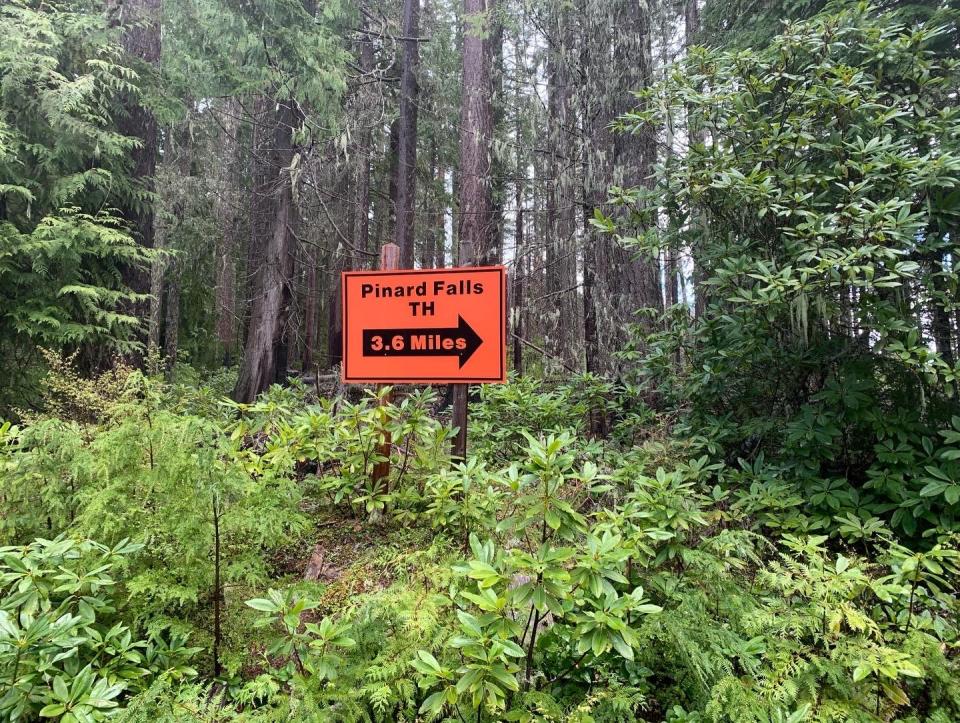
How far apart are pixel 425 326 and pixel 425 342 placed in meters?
0.11

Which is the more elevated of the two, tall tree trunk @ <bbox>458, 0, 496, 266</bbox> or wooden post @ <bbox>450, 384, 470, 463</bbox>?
tall tree trunk @ <bbox>458, 0, 496, 266</bbox>

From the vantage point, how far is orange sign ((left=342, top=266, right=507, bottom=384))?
126 inches

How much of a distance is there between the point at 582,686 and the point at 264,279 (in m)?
9.27

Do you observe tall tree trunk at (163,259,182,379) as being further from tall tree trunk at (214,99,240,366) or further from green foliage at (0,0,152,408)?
green foliage at (0,0,152,408)

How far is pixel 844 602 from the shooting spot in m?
1.94

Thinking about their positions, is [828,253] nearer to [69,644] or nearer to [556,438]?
[556,438]

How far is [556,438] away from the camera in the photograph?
295 cm

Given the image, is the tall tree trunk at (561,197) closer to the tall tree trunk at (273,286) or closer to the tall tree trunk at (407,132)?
the tall tree trunk at (407,132)

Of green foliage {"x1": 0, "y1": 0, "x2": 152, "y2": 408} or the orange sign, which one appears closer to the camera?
the orange sign

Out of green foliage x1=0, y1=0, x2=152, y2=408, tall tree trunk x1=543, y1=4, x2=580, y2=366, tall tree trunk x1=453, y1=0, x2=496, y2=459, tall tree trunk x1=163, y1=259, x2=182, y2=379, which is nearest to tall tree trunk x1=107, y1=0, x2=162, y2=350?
green foliage x1=0, y1=0, x2=152, y2=408

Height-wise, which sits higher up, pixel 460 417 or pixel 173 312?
pixel 173 312

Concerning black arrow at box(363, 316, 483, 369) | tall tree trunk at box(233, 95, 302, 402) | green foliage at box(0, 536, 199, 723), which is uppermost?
tall tree trunk at box(233, 95, 302, 402)

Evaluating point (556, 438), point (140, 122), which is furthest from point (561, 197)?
point (556, 438)

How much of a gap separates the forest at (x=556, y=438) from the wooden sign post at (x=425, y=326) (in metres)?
0.05
